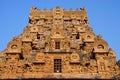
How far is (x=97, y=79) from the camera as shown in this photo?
108 ft

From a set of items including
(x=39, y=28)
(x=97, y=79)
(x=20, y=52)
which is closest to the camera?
(x=97, y=79)

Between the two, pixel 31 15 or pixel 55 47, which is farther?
pixel 31 15

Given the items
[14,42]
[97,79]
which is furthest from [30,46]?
[97,79]

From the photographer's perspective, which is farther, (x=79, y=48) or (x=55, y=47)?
(x=79, y=48)

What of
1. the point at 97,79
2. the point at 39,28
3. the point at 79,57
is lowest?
the point at 97,79

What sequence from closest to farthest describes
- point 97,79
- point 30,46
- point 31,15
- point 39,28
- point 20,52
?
point 97,79, point 20,52, point 30,46, point 39,28, point 31,15

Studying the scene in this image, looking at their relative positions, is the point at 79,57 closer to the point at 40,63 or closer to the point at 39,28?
the point at 40,63

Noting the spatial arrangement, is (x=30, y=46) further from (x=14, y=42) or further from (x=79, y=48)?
(x=79, y=48)

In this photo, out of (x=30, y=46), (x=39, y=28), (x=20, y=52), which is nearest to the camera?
(x=20, y=52)

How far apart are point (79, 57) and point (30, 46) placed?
23.6 feet

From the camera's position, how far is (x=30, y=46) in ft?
126

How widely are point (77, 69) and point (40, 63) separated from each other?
4199 mm

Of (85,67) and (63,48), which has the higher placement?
(63,48)

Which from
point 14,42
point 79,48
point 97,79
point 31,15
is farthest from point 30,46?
point 31,15
